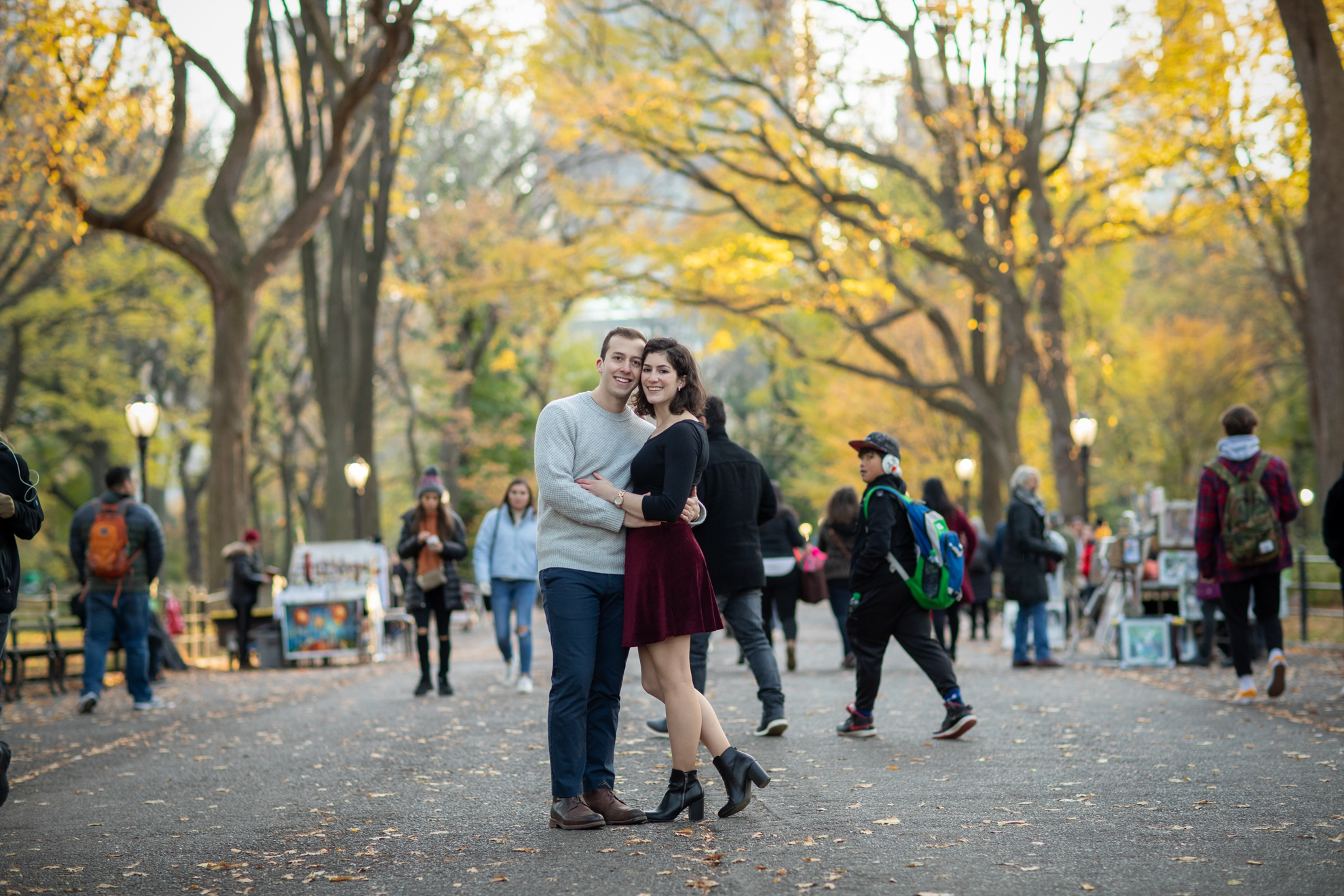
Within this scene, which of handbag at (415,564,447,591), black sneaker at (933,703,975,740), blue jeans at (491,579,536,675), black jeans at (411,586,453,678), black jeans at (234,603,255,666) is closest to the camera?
black sneaker at (933,703,975,740)

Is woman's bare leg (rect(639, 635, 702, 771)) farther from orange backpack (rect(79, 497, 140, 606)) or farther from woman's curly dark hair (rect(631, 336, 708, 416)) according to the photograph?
orange backpack (rect(79, 497, 140, 606))

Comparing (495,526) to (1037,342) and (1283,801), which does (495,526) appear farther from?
(1037,342)

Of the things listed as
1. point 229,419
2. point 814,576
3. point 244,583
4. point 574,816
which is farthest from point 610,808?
point 229,419

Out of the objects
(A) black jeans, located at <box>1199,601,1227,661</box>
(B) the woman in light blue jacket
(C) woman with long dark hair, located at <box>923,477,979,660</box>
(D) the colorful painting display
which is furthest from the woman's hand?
(D) the colorful painting display

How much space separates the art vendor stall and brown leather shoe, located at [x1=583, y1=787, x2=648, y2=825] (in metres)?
13.1

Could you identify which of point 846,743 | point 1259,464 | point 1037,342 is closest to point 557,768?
point 846,743

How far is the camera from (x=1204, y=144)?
71.0 ft

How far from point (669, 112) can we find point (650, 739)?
15502 mm

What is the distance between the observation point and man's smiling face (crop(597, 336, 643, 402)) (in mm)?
5484

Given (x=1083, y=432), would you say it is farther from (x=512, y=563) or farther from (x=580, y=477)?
(x=580, y=477)

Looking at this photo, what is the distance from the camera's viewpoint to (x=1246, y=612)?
9852mm

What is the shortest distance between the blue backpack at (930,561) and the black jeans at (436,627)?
15.9 ft

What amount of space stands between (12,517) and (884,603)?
4853mm

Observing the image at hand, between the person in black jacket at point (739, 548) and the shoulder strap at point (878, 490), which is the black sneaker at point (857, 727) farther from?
the shoulder strap at point (878, 490)
